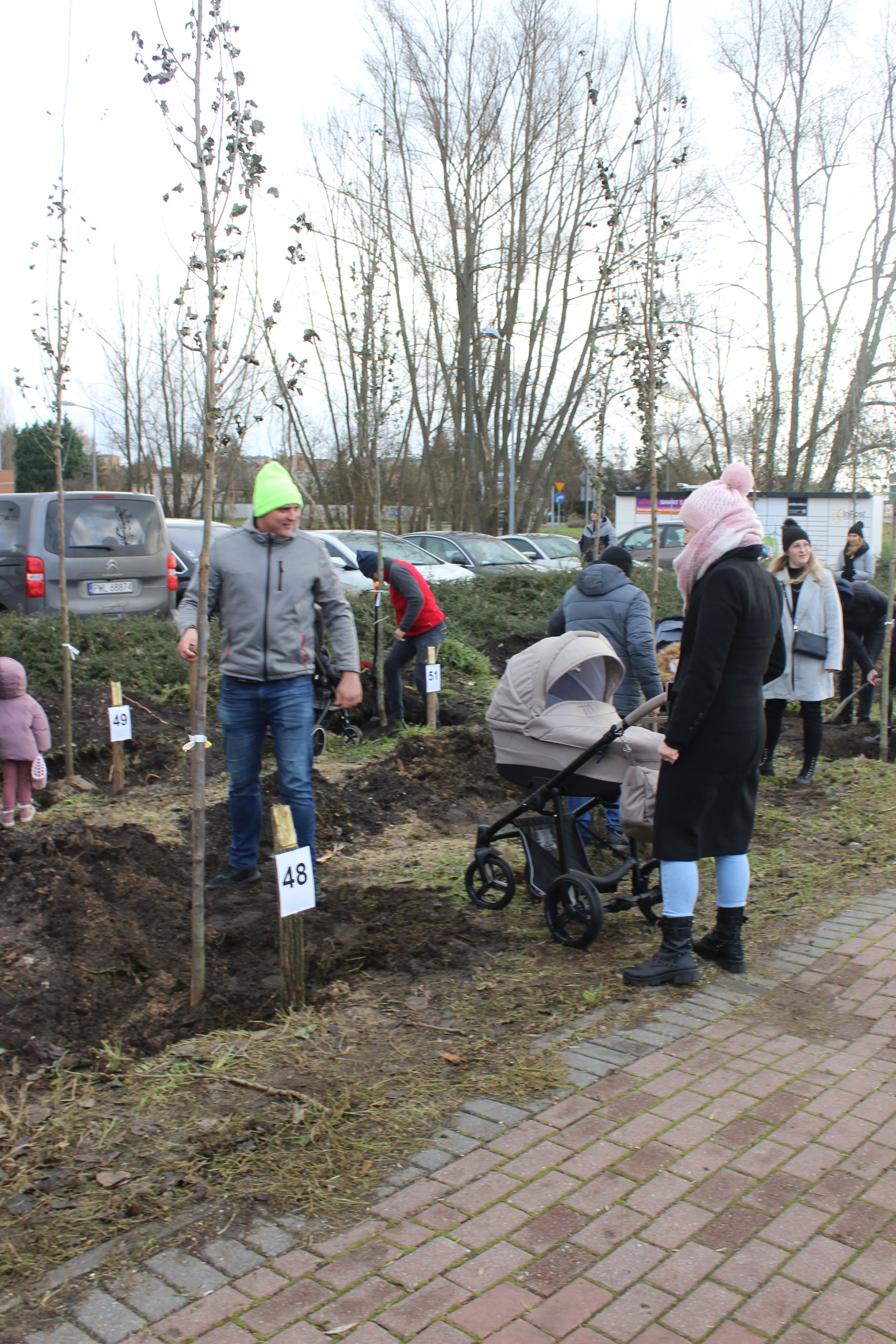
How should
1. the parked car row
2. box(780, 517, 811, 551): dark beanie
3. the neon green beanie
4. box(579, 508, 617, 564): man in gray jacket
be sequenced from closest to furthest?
the neon green beanie
box(780, 517, 811, 551): dark beanie
the parked car row
box(579, 508, 617, 564): man in gray jacket

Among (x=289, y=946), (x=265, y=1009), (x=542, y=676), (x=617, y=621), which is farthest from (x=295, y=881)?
(x=617, y=621)

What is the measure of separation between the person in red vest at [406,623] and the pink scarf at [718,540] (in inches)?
182

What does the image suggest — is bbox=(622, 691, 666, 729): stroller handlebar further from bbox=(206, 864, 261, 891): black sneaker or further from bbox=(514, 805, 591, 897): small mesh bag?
bbox=(206, 864, 261, 891): black sneaker

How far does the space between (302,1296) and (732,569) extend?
9.23 feet

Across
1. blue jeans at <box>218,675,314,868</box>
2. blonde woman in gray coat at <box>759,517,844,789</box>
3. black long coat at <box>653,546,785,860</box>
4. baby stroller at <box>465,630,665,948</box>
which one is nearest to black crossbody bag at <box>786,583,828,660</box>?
blonde woman in gray coat at <box>759,517,844,789</box>

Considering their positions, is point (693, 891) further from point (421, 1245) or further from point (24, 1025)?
point (24, 1025)

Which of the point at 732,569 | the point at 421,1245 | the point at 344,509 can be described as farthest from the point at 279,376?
the point at 344,509

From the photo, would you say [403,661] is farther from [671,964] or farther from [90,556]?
[671,964]

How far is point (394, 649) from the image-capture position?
30.4ft

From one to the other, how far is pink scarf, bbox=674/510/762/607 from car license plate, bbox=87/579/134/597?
8219 millimetres

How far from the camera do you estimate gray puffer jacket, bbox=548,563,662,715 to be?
6.12 m

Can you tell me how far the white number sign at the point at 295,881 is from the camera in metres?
3.70

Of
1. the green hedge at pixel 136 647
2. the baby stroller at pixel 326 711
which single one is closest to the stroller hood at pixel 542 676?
the baby stroller at pixel 326 711

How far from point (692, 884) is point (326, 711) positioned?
4.68 metres
